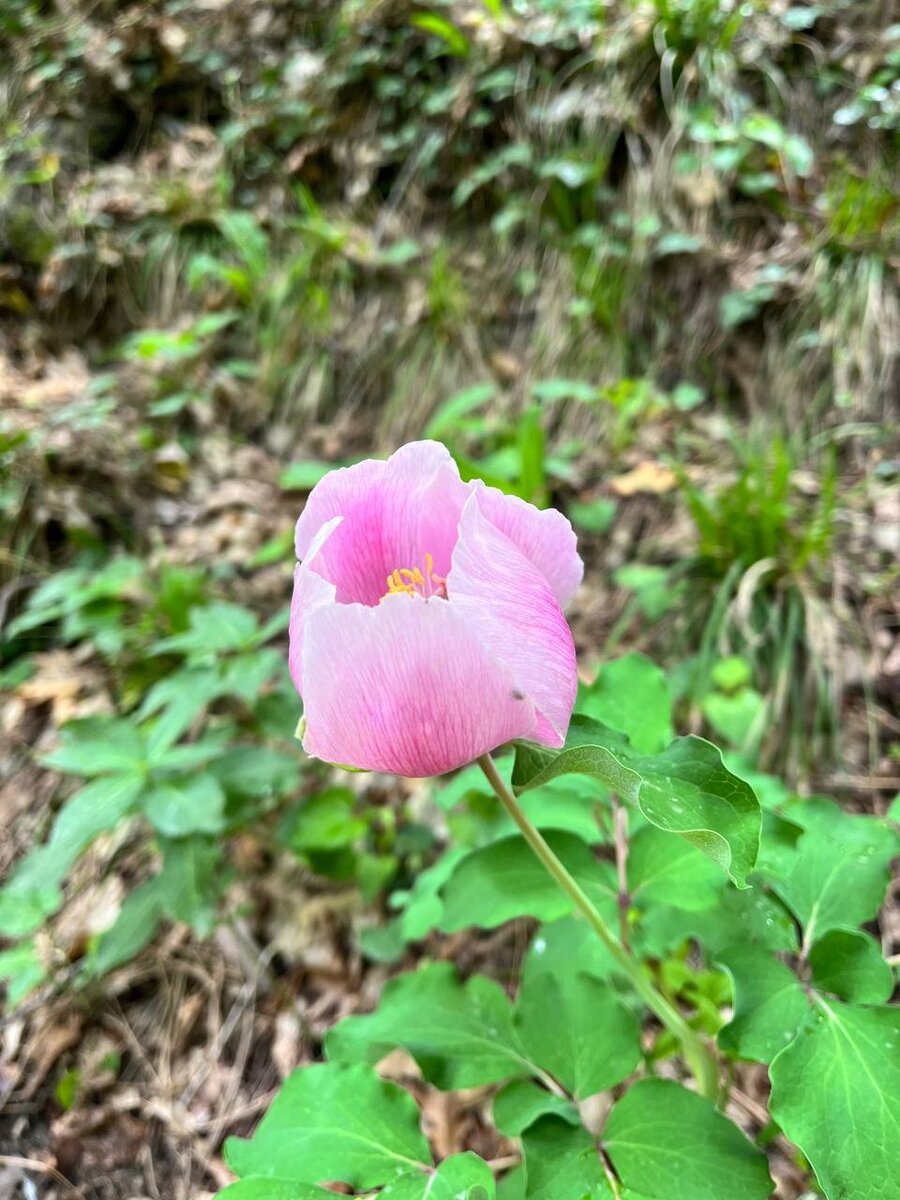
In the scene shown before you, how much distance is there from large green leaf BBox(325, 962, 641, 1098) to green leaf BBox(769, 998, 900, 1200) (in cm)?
17

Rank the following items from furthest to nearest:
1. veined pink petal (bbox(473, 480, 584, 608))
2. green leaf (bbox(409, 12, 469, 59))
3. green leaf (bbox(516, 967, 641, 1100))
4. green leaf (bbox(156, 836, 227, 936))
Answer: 1. green leaf (bbox(409, 12, 469, 59))
2. green leaf (bbox(156, 836, 227, 936))
3. green leaf (bbox(516, 967, 641, 1100))
4. veined pink petal (bbox(473, 480, 584, 608))

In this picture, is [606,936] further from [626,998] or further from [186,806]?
[186,806]

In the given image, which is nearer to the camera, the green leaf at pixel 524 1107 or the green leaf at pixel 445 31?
the green leaf at pixel 524 1107

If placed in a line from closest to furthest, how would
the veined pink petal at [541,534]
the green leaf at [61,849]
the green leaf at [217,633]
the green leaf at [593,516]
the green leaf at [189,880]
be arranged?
1. the veined pink petal at [541,534]
2. the green leaf at [61,849]
3. the green leaf at [189,880]
4. the green leaf at [217,633]
5. the green leaf at [593,516]

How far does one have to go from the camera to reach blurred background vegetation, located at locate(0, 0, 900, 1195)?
1.64 meters

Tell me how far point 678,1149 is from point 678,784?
0.38m

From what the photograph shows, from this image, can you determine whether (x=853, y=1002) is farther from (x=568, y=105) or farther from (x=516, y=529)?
(x=568, y=105)

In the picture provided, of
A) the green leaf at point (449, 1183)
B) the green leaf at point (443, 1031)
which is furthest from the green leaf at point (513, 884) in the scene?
the green leaf at point (449, 1183)

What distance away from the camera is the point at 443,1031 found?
86 cm

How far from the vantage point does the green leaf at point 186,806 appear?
49.0 inches

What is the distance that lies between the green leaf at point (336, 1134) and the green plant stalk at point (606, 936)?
28 cm

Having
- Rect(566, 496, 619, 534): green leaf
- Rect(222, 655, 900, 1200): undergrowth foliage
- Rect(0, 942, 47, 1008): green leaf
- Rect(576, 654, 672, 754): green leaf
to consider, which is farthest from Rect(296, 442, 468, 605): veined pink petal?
Rect(566, 496, 619, 534): green leaf

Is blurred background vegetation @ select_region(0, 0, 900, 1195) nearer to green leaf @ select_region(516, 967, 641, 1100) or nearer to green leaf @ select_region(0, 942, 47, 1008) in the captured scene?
green leaf @ select_region(0, 942, 47, 1008)

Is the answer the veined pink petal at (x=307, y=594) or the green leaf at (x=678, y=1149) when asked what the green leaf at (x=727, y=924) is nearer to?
the green leaf at (x=678, y=1149)
